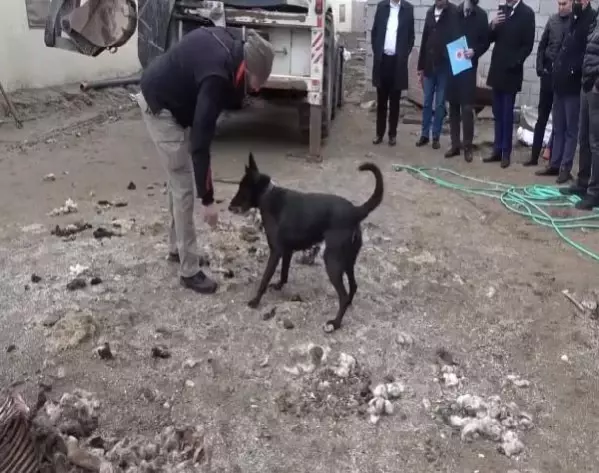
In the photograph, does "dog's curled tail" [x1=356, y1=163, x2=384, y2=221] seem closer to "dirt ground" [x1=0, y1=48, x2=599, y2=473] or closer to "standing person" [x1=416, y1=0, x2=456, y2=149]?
"dirt ground" [x1=0, y1=48, x2=599, y2=473]

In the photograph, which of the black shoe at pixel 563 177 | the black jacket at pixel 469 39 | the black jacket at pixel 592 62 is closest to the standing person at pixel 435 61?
the black jacket at pixel 469 39

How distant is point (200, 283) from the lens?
4543mm

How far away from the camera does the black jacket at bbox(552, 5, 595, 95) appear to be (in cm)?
697

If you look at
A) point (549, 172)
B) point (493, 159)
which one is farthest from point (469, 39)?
point (549, 172)

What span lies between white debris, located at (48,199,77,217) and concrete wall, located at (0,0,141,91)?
17.5 ft

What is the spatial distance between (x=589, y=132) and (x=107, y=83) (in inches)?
333

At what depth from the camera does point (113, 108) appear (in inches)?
443

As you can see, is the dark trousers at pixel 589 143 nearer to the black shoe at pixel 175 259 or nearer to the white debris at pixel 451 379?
the white debris at pixel 451 379

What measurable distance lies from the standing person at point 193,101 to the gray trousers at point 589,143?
12.4 ft

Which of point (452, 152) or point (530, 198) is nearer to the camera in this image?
point (530, 198)

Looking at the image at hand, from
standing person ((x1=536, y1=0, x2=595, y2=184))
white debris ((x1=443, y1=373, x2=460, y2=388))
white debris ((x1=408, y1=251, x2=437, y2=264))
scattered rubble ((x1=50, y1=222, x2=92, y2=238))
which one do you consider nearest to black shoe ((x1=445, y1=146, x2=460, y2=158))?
standing person ((x1=536, y1=0, x2=595, y2=184))

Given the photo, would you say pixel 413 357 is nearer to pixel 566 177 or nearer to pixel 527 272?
pixel 527 272

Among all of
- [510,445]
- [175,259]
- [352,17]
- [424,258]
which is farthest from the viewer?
[352,17]

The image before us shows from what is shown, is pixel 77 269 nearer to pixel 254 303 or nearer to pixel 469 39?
pixel 254 303
